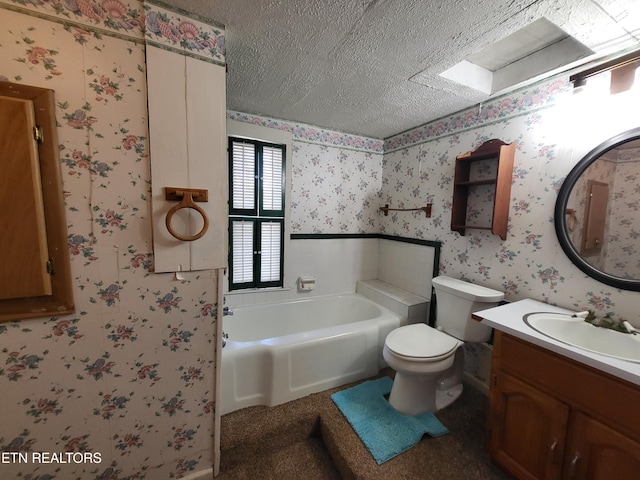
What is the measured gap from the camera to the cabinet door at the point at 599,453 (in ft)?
2.93

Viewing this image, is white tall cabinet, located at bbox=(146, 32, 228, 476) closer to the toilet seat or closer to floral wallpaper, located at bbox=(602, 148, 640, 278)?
the toilet seat

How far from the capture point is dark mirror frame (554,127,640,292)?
1.26 meters

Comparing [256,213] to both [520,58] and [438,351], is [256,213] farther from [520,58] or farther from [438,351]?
[520,58]

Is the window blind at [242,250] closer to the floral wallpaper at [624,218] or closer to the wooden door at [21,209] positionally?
the wooden door at [21,209]

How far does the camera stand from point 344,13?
3.49 feet

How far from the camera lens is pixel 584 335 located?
4.21ft

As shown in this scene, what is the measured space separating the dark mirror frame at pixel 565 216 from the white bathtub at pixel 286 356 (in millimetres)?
1218

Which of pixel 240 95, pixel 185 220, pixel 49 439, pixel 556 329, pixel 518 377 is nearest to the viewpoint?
pixel 49 439

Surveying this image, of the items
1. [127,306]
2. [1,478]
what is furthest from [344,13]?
[1,478]

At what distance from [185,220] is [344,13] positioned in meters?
1.10

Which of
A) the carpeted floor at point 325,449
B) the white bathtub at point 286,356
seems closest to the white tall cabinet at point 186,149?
the white bathtub at point 286,356

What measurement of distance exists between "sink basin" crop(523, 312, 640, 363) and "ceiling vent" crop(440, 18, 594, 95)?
1.35 m

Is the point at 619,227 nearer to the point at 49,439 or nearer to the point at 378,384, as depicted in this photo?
the point at 378,384

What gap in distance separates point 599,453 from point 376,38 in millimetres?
1951
